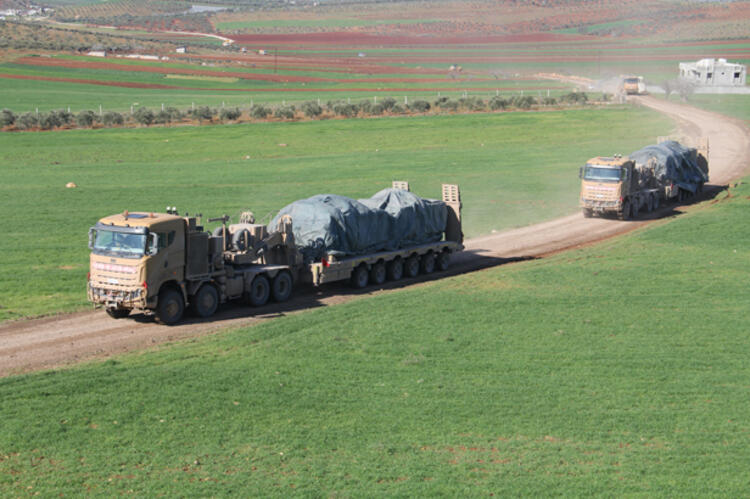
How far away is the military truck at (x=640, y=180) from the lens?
45.4m

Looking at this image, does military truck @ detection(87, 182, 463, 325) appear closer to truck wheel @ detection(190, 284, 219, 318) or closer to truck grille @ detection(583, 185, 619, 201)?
truck wheel @ detection(190, 284, 219, 318)

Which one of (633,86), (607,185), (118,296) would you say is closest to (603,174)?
(607,185)

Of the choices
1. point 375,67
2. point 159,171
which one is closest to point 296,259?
point 159,171

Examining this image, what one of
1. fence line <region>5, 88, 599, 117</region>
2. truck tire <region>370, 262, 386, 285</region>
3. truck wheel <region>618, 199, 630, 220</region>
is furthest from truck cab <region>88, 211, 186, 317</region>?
fence line <region>5, 88, 599, 117</region>

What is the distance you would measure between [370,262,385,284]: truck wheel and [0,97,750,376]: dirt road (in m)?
0.50

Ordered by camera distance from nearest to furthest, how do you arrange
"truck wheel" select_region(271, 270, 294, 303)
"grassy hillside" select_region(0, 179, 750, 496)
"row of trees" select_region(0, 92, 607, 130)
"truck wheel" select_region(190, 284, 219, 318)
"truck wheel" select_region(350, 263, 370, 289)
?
"grassy hillside" select_region(0, 179, 750, 496) < "truck wheel" select_region(190, 284, 219, 318) < "truck wheel" select_region(271, 270, 294, 303) < "truck wheel" select_region(350, 263, 370, 289) < "row of trees" select_region(0, 92, 607, 130)

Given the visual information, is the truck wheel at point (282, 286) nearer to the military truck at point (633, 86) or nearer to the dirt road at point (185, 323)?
the dirt road at point (185, 323)

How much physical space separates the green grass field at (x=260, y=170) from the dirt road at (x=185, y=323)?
5.74 feet

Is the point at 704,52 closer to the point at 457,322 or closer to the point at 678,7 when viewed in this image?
the point at 678,7

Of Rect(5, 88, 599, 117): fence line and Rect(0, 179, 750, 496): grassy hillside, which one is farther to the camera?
Rect(5, 88, 599, 117): fence line

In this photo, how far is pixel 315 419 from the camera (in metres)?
18.8

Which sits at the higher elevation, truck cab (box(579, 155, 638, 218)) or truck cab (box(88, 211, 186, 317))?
truck cab (box(579, 155, 638, 218))

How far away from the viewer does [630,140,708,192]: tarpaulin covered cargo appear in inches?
1991

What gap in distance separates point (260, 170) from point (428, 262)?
1007 inches
